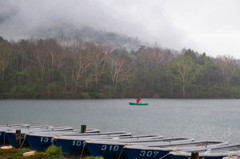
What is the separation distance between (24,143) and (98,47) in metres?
109

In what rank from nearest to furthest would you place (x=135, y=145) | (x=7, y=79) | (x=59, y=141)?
1. (x=135, y=145)
2. (x=59, y=141)
3. (x=7, y=79)

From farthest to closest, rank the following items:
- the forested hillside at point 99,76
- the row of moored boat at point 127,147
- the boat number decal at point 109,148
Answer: the forested hillside at point 99,76
the boat number decal at point 109,148
the row of moored boat at point 127,147

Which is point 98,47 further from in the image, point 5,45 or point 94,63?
point 5,45

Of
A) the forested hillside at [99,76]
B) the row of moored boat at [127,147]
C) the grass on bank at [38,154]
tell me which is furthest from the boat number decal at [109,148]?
the forested hillside at [99,76]

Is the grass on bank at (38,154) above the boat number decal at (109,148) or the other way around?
the other way around

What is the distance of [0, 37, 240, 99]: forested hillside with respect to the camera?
107 metres

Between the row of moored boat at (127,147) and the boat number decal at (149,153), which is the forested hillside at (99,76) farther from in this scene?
the boat number decal at (149,153)

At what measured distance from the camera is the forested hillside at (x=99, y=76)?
351 ft

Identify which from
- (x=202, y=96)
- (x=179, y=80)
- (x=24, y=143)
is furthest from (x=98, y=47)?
(x=24, y=143)

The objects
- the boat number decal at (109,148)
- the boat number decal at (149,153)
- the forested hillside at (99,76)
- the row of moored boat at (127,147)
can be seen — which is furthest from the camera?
the forested hillside at (99,76)

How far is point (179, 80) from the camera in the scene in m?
117

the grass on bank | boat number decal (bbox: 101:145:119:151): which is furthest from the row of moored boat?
the grass on bank

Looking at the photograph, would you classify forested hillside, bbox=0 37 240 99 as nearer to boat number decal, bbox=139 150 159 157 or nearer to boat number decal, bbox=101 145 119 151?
boat number decal, bbox=101 145 119 151

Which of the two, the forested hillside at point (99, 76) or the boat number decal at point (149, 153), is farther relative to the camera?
the forested hillside at point (99, 76)
